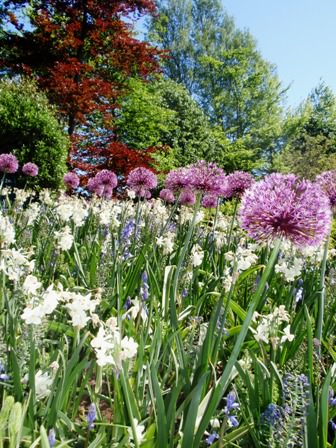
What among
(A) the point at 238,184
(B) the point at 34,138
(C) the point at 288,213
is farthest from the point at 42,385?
(B) the point at 34,138

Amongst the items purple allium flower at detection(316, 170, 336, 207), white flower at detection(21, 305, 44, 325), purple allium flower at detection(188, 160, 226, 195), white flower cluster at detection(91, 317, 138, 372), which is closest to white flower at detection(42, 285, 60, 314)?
white flower at detection(21, 305, 44, 325)

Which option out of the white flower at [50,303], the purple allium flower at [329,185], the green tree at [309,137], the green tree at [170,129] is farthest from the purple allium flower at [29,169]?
the green tree at [309,137]

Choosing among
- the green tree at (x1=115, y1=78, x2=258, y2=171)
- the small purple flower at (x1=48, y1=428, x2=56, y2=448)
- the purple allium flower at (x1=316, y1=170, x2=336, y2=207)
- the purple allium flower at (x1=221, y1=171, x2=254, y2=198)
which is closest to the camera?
the small purple flower at (x1=48, y1=428, x2=56, y2=448)

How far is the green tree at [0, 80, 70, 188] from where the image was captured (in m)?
10.1

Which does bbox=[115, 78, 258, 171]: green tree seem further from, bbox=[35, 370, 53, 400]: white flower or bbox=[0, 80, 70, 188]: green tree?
bbox=[35, 370, 53, 400]: white flower

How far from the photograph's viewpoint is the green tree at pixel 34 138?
33.2ft

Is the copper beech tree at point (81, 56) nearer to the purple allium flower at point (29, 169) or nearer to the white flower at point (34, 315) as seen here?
the purple allium flower at point (29, 169)

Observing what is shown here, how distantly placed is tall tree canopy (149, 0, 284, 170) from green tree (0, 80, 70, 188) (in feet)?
61.8

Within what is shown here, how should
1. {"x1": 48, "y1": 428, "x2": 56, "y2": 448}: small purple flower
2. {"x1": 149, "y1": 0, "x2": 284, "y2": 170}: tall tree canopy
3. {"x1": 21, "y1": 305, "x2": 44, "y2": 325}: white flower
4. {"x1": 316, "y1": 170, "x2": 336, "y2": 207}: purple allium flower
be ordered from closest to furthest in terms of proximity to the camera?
{"x1": 48, "y1": 428, "x2": 56, "y2": 448}: small purple flower < {"x1": 21, "y1": 305, "x2": 44, "y2": 325}: white flower < {"x1": 316, "y1": 170, "x2": 336, "y2": 207}: purple allium flower < {"x1": 149, "y1": 0, "x2": 284, "y2": 170}: tall tree canopy

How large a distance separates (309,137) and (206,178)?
24.6m

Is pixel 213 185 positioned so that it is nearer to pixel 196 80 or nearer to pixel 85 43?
pixel 85 43

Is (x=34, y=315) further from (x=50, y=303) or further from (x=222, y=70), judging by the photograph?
(x=222, y=70)

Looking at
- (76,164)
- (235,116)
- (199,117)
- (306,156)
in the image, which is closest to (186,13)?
(235,116)

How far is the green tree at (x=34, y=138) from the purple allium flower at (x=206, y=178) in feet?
25.4
